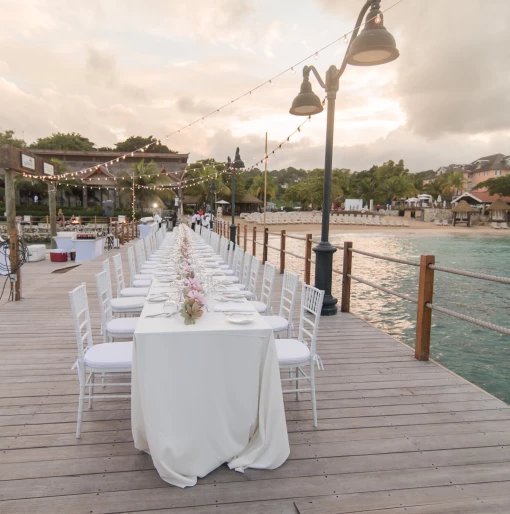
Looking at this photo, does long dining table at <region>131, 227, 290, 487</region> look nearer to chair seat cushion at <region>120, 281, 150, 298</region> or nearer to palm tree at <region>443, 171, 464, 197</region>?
chair seat cushion at <region>120, 281, 150, 298</region>

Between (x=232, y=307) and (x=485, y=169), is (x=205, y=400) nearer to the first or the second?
(x=232, y=307)

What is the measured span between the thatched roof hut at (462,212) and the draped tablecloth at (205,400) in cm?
5326

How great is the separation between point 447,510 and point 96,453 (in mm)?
1962

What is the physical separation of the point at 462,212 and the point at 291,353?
54.8 metres

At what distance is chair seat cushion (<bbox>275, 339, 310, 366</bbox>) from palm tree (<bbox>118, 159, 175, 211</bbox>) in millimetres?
29868

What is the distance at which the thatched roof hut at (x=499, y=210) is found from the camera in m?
49.3

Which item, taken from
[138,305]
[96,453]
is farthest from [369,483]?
[138,305]

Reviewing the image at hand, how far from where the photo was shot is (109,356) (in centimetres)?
283

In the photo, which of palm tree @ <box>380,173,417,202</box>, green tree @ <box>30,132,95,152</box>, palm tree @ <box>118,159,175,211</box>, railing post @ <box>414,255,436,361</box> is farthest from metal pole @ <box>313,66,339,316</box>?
palm tree @ <box>380,173,417,202</box>

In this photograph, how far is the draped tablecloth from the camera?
7.22ft

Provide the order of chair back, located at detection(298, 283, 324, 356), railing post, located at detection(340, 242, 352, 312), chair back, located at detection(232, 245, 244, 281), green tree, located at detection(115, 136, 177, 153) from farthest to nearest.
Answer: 1. green tree, located at detection(115, 136, 177, 153)
2. chair back, located at detection(232, 245, 244, 281)
3. railing post, located at detection(340, 242, 352, 312)
4. chair back, located at detection(298, 283, 324, 356)

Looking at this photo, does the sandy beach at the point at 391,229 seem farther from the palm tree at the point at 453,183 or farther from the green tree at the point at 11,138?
the palm tree at the point at 453,183

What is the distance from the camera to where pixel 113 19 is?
10.3m

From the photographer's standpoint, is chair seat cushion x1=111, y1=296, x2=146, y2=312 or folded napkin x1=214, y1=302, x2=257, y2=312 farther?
chair seat cushion x1=111, y1=296, x2=146, y2=312
